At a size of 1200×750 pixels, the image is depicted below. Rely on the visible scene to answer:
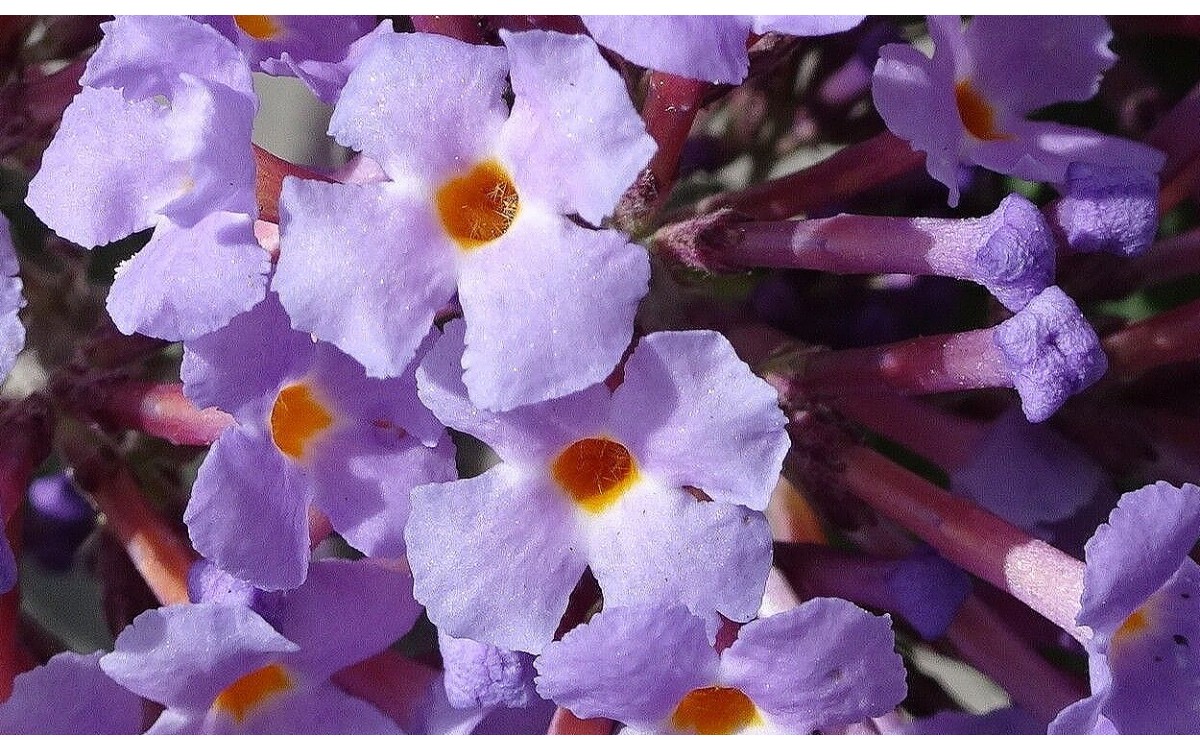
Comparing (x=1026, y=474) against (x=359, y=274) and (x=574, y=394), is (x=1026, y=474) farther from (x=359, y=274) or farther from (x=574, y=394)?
(x=359, y=274)

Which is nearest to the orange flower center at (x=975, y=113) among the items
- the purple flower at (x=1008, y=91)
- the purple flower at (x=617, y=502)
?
the purple flower at (x=1008, y=91)

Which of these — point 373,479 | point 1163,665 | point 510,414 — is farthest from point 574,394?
point 1163,665

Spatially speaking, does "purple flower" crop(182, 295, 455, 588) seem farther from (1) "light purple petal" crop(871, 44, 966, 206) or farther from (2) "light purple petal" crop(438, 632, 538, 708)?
(1) "light purple petal" crop(871, 44, 966, 206)

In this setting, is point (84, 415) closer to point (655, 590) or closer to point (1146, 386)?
point (655, 590)

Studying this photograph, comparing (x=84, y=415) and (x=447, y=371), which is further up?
(x=447, y=371)
